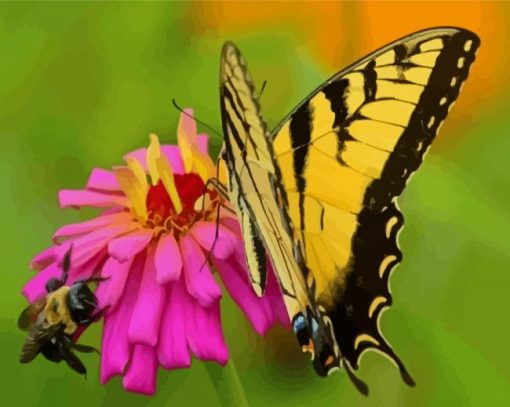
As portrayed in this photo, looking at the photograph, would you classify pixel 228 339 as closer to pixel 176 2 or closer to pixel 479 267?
pixel 479 267

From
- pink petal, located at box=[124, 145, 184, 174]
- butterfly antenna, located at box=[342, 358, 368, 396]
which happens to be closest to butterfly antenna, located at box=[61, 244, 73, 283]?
pink petal, located at box=[124, 145, 184, 174]

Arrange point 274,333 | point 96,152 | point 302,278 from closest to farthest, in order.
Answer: point 302,278
point 274,333
point 96,152

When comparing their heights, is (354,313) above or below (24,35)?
below

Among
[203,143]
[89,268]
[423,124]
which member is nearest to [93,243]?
[89,268]

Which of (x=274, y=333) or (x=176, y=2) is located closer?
(x=274, y=333)

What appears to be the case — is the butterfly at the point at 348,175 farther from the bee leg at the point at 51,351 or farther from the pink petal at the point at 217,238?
the bee leg at the point at 51,351

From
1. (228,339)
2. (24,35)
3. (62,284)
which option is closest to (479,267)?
(228,339)
